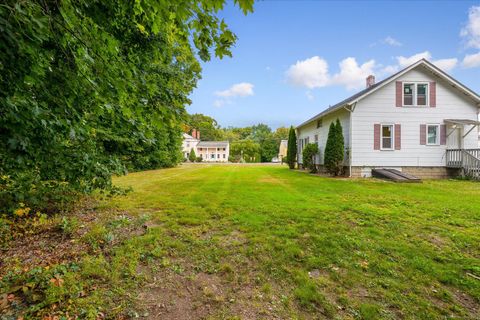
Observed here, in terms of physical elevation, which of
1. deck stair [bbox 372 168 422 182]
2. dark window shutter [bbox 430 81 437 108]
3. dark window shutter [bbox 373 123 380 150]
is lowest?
deck stair [bbox 372 168 422 182]

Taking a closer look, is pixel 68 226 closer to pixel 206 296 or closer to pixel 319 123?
pixel 206 296

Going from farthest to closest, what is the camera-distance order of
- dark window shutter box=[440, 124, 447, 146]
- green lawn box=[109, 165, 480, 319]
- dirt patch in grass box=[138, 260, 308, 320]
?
dark window shutter box=[440, 124, 447, 146] < green lawn box=[109, 165, 480, 319] < dirt patch in grass box=[138, 260, 308, 320]

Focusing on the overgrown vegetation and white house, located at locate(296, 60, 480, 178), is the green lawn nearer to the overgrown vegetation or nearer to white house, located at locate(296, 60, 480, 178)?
the overgrown vegetation

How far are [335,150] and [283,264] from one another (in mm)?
11036

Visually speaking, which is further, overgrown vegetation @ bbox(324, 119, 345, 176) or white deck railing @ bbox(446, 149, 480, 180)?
overgrown vegetation @ bbox(324, 119, 345, 176)

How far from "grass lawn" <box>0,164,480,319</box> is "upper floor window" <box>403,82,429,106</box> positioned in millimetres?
9147

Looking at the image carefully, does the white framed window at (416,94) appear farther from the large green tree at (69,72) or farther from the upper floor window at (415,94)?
the large green tree at (69,72)

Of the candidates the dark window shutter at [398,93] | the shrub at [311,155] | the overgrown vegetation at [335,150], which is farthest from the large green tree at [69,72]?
the shrub at [311,155]

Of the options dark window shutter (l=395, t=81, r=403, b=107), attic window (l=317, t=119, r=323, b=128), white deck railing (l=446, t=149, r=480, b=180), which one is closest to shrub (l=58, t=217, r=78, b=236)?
dark window shutter (l=395, t=81, r=403, b=107)

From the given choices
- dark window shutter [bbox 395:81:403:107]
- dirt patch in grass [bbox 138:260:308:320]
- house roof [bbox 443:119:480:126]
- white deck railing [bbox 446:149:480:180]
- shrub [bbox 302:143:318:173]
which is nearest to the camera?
dirt patch in grass [bbox 138:260:308:320]

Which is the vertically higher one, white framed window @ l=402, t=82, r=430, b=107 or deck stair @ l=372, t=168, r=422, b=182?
white framed window @ l=402, t=82, r=430, b=107

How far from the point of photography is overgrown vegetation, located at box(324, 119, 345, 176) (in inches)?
513

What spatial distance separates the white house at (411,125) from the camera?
12.9 m

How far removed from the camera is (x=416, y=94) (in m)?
13.0
